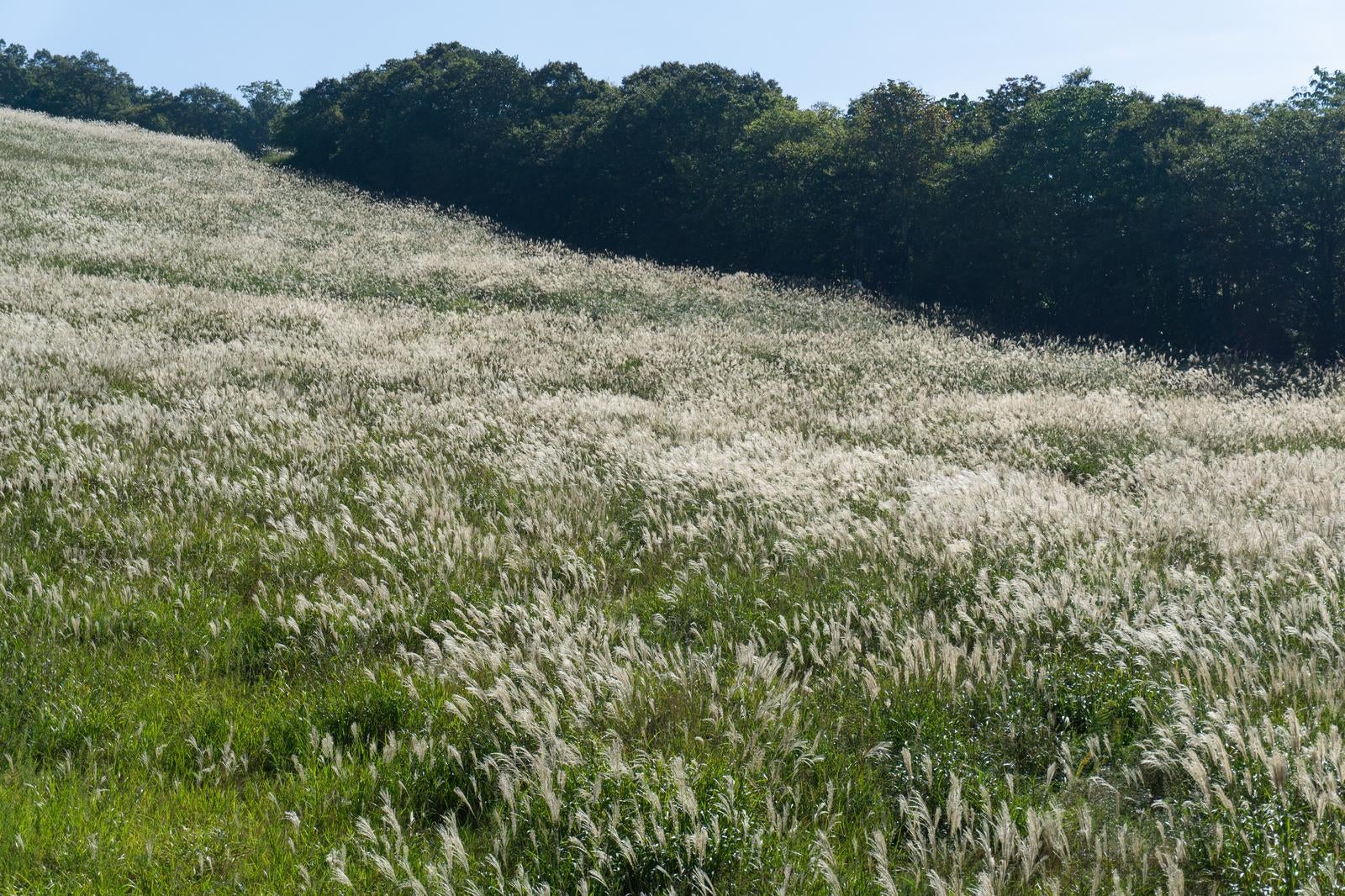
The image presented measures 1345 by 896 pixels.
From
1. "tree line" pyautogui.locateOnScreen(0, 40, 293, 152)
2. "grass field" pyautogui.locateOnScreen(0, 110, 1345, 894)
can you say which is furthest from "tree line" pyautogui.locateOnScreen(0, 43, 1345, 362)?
"tree line" pyautogui.locateOnScreen(0, 40, 293, 152)

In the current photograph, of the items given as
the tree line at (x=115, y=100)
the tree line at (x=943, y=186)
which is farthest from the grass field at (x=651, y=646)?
the tree line at (x=115, y=100)

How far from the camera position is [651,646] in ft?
12.6

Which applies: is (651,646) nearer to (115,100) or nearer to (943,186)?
(943,186)

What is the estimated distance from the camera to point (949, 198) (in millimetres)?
29453

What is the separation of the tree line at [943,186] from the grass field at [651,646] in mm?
15794

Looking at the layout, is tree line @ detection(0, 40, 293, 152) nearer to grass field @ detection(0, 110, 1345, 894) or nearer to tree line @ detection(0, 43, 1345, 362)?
tree line @ detection(0, 43, 1345, 362)

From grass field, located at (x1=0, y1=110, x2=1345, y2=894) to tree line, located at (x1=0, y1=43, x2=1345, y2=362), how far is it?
1579 centimetres

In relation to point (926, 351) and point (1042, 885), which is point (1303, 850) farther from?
point (926, 351)

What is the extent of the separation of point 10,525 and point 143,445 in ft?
7.17

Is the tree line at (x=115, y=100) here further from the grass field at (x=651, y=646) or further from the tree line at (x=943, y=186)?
the grass field at (x=651, y=646)

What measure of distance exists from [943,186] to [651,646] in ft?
96.5

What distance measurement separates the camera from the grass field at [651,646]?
2320 mm

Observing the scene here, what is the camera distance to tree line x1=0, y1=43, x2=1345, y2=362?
75.2ft

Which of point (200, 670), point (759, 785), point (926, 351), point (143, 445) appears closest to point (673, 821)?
point (759, 785)
